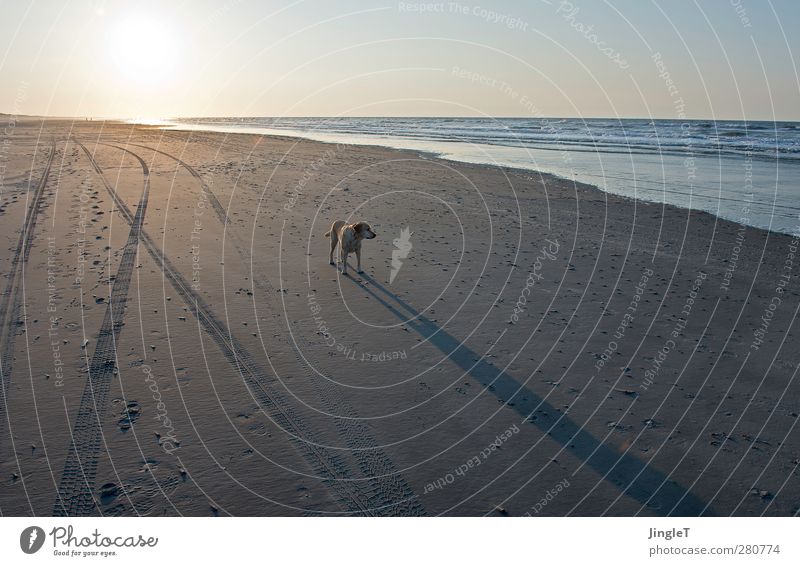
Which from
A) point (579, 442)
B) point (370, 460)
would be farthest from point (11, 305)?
point (579, 442)

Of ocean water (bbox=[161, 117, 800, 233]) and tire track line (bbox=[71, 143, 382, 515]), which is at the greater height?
ocean water (bbox=[161, 117, 800, 233])

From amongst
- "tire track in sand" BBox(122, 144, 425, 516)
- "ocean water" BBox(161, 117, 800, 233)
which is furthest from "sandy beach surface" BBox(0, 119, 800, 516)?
"ocean water" BBox(161, 117, 800, 233)

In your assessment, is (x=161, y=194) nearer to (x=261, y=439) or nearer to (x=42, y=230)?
(x=42, y=230)

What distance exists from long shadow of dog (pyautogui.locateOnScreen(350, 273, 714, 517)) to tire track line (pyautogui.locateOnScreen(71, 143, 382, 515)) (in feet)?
9.64

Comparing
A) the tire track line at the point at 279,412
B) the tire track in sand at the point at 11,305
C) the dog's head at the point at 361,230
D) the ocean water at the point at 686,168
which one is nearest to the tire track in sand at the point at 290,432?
the tire track line at the point at 279,412

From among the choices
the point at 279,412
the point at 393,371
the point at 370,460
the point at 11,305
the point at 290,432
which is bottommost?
the point at 370,460

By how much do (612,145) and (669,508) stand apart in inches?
2366

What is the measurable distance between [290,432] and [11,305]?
7.65 m

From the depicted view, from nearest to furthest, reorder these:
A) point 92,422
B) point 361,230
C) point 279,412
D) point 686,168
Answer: point 92,422 < point 279,412 < point 361,230 < point 686,168

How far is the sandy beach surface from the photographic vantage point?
20.5 feet

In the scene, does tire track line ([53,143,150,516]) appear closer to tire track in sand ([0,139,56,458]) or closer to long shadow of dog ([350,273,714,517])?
tire track in sand ([0,139,56,458])

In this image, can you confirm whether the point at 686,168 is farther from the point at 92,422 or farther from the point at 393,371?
the point at 92,422

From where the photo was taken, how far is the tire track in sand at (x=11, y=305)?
7836 millimetres

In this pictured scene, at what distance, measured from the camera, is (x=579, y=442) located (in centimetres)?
719
